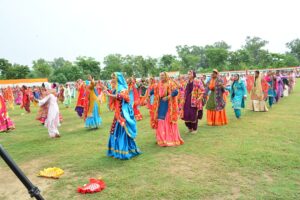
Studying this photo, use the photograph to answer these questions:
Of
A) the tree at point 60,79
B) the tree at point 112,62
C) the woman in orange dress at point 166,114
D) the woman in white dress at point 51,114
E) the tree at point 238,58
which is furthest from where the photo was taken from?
the tree at point 238,58

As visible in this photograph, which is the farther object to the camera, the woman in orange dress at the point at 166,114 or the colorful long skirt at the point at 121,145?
the woman in orange dress at the point at 166,114

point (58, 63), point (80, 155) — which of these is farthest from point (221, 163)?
point (58, 63)

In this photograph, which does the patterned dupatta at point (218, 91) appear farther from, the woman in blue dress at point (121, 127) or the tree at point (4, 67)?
the tree at point (4, 67)

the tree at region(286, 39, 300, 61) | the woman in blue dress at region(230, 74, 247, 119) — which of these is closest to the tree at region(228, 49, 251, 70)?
the tree at region(286, 39, 300, 61)

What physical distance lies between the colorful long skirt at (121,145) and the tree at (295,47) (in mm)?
82294

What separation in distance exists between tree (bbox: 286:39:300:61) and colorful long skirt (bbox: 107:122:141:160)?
8229cm

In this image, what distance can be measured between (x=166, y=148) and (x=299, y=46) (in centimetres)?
8241

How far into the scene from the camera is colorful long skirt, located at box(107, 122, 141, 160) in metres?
5.74

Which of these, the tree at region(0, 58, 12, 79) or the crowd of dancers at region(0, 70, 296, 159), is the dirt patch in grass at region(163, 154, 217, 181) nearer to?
the crowd of dancers at region(0, 70, 296, 159)

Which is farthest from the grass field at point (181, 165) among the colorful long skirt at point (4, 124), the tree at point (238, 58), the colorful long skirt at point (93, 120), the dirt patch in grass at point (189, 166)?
the tree at point (238, 58)

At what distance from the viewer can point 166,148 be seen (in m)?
6.48

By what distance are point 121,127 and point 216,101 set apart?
4.11 metres

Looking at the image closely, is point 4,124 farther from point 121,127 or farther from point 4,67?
point 4,67

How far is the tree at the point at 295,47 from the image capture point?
77.2 meters
